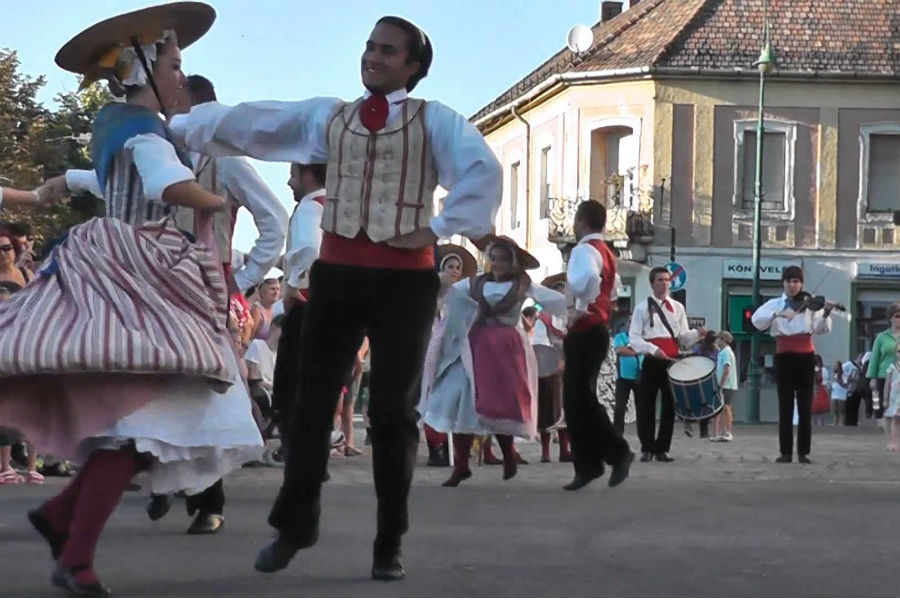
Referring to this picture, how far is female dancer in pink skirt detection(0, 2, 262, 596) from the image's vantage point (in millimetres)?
6973

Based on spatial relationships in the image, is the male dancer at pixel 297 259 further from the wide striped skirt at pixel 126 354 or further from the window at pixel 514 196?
the window at pixel 514 196

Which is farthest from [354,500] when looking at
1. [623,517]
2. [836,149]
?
[836,149]

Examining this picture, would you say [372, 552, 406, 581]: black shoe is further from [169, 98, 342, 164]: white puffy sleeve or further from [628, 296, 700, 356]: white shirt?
[628, 296, 700, 356]: white shirt

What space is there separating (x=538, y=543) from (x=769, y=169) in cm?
3968

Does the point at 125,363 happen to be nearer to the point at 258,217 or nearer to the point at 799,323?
the point at 258,217

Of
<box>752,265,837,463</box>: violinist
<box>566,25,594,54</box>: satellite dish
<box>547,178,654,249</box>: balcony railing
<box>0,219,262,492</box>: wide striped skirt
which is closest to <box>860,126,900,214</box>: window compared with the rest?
<box>547,178,654,249</box>: balcony railing

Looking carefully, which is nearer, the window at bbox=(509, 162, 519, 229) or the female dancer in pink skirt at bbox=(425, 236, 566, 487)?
the female dancer in pink skirt at bbox=(425, 236, 566, 487)

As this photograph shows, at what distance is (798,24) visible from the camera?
49.7 m

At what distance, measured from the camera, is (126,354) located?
22.8 feet

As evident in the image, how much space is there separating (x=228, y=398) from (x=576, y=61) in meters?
44.2

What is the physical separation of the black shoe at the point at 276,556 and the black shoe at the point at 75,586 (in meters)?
0.73

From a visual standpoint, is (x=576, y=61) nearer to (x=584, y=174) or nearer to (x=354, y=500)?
(x=584, y=174)

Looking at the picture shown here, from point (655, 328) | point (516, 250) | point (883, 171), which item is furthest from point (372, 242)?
point (883, 171)

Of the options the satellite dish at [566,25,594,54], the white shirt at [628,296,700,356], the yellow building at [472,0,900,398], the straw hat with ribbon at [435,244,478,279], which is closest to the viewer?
the straw hat with ribbon at [435,244,478,279]
